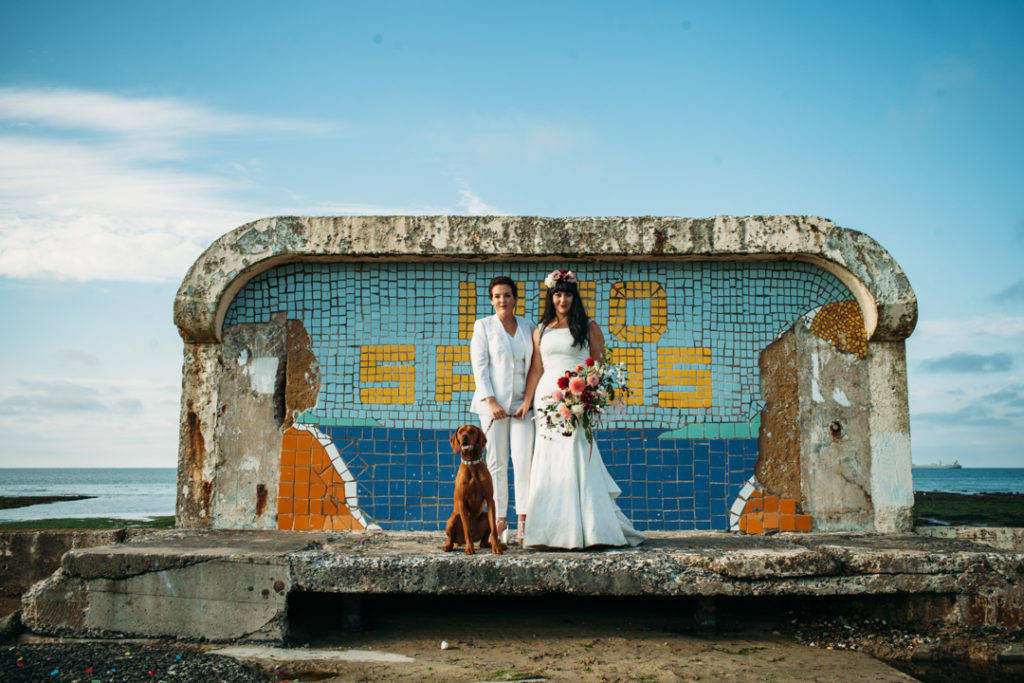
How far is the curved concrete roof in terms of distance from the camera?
598cm

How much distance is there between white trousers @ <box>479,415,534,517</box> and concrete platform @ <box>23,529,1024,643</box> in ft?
1.87

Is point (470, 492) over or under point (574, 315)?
under

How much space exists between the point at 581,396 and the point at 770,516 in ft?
7.65

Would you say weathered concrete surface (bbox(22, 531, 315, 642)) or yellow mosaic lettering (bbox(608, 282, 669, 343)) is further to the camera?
yellow mosaic lettering (bbox(608, 282, 669, 343))

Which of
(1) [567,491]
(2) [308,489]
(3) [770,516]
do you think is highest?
(1) [567,491]

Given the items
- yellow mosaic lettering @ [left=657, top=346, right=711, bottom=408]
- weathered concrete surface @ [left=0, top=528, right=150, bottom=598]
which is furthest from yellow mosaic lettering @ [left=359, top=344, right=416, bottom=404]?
weathered concrete surface @ [left=0, top=528, right=150, bottom=598]

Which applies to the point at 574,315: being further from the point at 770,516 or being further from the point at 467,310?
the point at 770,516

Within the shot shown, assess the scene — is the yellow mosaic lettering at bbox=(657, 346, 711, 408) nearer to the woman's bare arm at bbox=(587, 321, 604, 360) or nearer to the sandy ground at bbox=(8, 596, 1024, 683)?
the woman's bare arm at bbox=(587, 321, 604, 360)

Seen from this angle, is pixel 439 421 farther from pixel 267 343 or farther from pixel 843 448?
pixel 843 448

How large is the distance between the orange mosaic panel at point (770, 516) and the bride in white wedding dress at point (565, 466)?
4.70 ft

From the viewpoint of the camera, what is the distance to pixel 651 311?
20.6 feet

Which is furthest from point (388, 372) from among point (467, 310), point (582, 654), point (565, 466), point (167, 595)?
point (582, 654)

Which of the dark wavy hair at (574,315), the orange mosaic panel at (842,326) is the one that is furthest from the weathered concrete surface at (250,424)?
the orange mosaic panel at (842,326)

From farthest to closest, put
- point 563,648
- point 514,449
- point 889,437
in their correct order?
1. point 889,437
2. point 514,449
3. point 563,648
